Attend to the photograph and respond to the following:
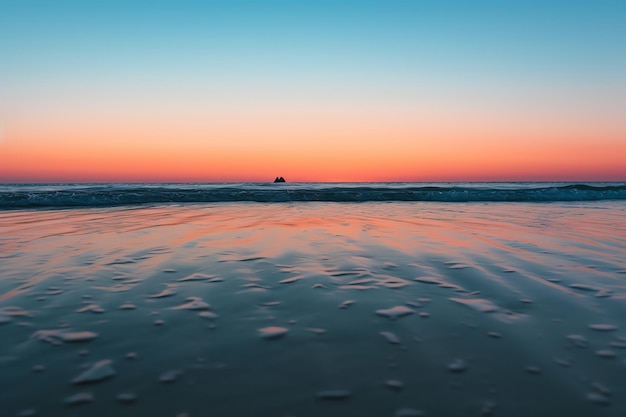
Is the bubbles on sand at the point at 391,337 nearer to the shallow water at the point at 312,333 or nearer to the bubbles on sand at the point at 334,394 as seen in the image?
the shallow water at the point at 312,333

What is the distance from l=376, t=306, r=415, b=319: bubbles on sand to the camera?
9.28ft

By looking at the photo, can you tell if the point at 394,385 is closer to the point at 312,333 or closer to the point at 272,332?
the point at 312,333

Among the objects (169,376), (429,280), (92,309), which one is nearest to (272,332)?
(169,376)

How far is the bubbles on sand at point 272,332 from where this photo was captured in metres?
2.43

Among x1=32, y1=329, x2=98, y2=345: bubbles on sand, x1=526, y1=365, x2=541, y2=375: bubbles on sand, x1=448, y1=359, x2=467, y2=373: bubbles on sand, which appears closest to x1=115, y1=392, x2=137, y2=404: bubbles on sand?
x1=32, y1=329, x2=98, y2=345: bubbles on sand

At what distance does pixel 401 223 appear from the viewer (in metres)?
8.86

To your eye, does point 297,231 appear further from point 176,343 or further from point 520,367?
point 520,367

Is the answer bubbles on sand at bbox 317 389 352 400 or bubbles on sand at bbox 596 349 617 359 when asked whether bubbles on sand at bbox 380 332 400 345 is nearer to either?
bubbles on sand at bbox 317 389 352 400

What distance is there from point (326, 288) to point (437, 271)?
1437 millimetres

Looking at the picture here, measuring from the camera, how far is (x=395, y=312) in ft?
9.50

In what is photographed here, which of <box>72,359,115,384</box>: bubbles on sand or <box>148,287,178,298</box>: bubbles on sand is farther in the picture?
<box>148,287,178,298</box>: bubbles on sand

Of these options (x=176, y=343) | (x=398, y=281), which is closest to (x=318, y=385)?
(x=176, y=343)

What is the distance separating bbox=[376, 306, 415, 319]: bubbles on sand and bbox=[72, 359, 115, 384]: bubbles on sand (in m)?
1.84

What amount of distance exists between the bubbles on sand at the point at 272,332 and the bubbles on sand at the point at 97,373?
89 centimetres
